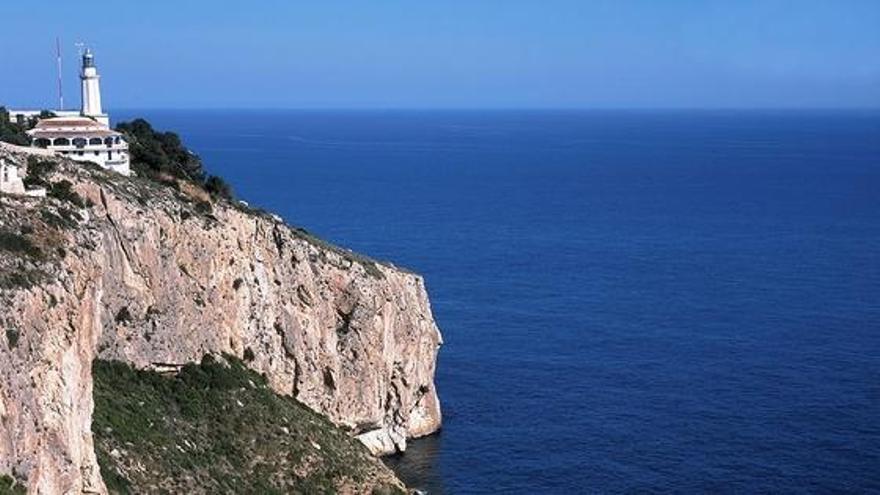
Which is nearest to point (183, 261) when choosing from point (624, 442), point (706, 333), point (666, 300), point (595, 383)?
point (624, 442)

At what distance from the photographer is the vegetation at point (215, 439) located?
47.2m

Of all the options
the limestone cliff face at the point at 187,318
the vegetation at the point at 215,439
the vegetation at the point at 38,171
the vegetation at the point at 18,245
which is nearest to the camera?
the limestone cliff face at the point at 187,318

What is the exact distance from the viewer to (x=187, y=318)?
57906mm

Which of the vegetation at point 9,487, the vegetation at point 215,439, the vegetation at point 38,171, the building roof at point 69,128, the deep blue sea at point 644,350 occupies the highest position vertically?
the building roof at point 69,128

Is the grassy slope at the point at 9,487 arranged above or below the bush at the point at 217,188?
below

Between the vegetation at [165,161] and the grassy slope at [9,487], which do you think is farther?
the vegetation at [165,161]

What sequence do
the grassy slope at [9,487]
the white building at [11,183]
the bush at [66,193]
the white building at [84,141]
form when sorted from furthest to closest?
the white building at [84,141] < the bush at [66,193] < the white building at [11,183] < the grassy slope at [9,487]

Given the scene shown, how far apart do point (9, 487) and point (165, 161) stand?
3939 centimetres

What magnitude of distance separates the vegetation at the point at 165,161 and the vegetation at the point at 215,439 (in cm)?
1386

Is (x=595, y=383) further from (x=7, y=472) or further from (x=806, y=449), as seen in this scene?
(x=7, y=472)

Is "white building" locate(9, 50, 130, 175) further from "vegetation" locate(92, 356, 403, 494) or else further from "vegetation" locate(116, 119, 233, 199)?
"vegetation" locate(92, 356, 403, 494)

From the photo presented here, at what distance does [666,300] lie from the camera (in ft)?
363

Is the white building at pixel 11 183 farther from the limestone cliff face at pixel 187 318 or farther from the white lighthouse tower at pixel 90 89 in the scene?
the white lighthouse tower at pixel 90 89

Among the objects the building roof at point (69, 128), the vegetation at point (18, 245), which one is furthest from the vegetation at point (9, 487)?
the building roof at point (69, 128)
